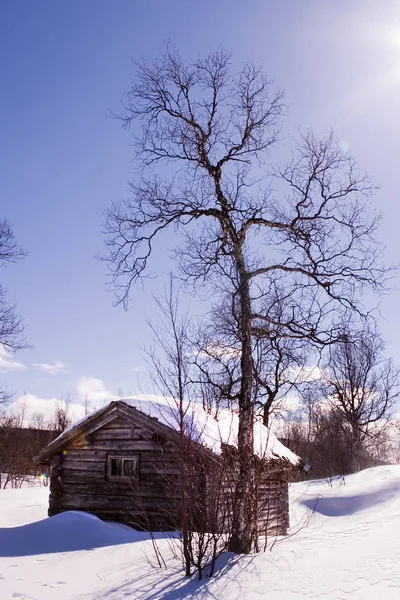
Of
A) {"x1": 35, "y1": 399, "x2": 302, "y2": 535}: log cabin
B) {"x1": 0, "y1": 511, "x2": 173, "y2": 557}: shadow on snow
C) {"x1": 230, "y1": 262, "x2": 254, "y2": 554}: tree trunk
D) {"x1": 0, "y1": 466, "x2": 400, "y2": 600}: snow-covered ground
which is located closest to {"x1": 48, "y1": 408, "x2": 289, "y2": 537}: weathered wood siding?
{"x1": 35, "y1": 399, "x2": 302, "y2": 535}: log cabin

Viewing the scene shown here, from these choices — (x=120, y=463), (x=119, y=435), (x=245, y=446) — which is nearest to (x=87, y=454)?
(x=120, y=463)

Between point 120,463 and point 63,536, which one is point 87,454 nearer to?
point 120,463

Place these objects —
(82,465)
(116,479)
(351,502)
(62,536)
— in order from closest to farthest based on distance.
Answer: (62,536) → (116,479) → (82,465) → (351,502)

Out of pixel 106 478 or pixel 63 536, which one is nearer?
pixel 63 536

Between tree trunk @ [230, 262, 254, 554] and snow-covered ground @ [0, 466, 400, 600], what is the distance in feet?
1.95

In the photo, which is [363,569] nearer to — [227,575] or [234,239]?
[227,575]

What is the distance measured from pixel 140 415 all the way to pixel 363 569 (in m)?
8.40

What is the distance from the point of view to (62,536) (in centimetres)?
1159

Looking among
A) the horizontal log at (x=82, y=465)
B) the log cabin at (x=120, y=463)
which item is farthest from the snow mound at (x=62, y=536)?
the horizontal log at (x=82, y=465)

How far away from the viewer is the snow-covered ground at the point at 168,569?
6.41m

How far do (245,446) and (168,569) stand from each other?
2970mm

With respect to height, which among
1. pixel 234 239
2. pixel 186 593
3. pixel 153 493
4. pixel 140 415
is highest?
pixel 234 239

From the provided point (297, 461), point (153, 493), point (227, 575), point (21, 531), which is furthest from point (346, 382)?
point (227, 575)

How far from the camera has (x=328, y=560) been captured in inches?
296
